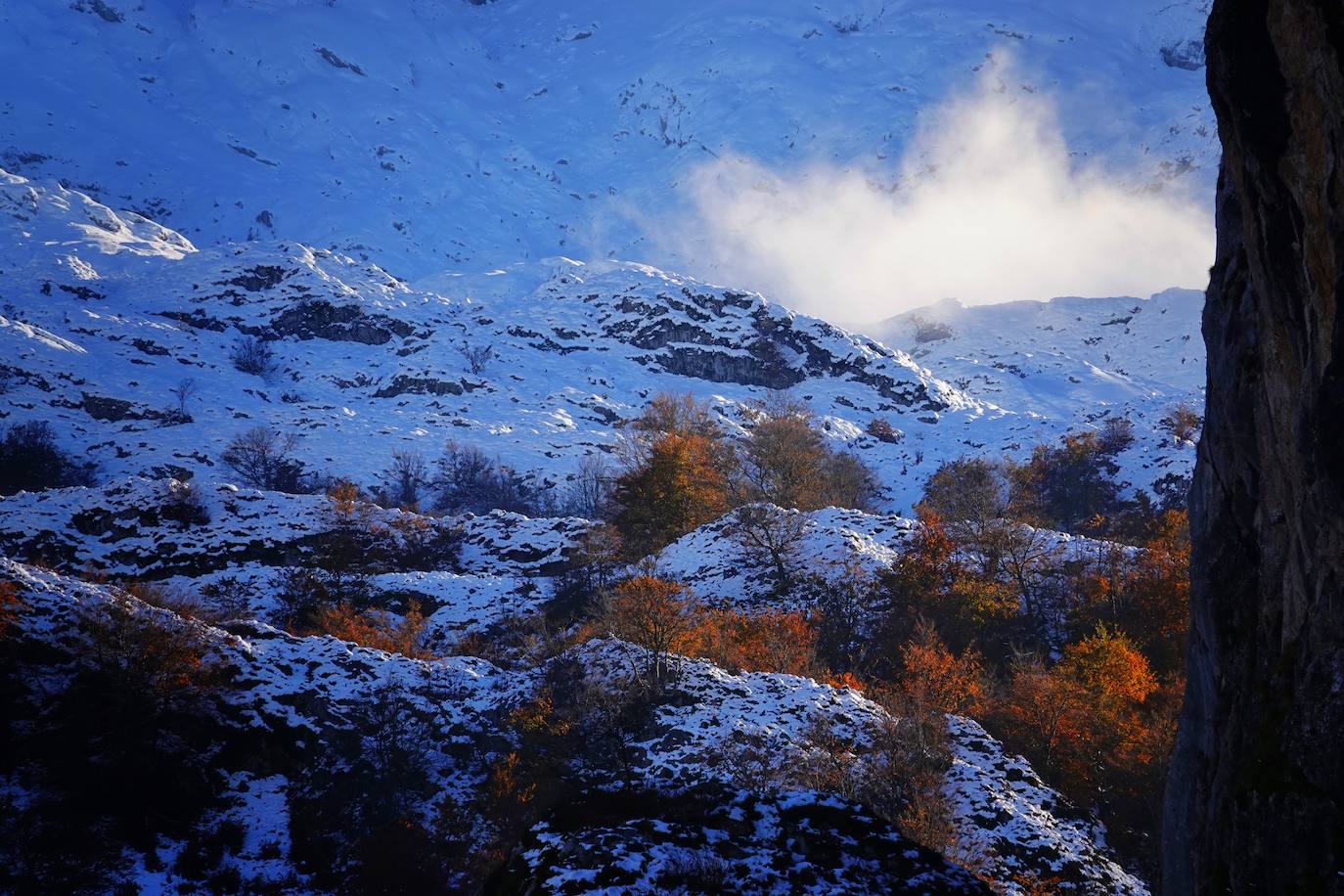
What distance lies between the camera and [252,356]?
12381 cm

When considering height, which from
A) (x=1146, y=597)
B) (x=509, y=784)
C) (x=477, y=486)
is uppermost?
(x=477, y=486)

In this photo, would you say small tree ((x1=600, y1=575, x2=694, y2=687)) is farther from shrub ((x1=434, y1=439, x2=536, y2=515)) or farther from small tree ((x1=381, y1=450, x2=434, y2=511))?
small tree ((x1=381, y1=450, x2=434, y2=511))

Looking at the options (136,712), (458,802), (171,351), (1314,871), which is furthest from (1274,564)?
(171,351)

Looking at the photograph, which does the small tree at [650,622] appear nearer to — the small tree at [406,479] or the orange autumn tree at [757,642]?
the orange autumn tree at [757,642]

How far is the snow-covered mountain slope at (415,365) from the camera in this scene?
93.9 metres

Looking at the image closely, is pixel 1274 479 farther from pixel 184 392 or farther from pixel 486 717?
pixel 184 392

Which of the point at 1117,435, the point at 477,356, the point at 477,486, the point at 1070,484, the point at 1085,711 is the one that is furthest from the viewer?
the point at 477,356

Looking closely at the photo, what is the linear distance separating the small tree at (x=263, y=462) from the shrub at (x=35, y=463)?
46.6 ft

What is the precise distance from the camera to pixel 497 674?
99.4 ft

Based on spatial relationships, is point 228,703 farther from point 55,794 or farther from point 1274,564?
point 1274,564

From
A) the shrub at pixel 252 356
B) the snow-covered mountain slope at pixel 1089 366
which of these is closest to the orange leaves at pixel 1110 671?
the snow-covered mountain slope at pixel 1089 366

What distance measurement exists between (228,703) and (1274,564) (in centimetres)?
2889

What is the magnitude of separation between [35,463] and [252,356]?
5565 centimetres

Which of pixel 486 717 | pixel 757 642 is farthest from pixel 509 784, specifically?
pixel 757 642
